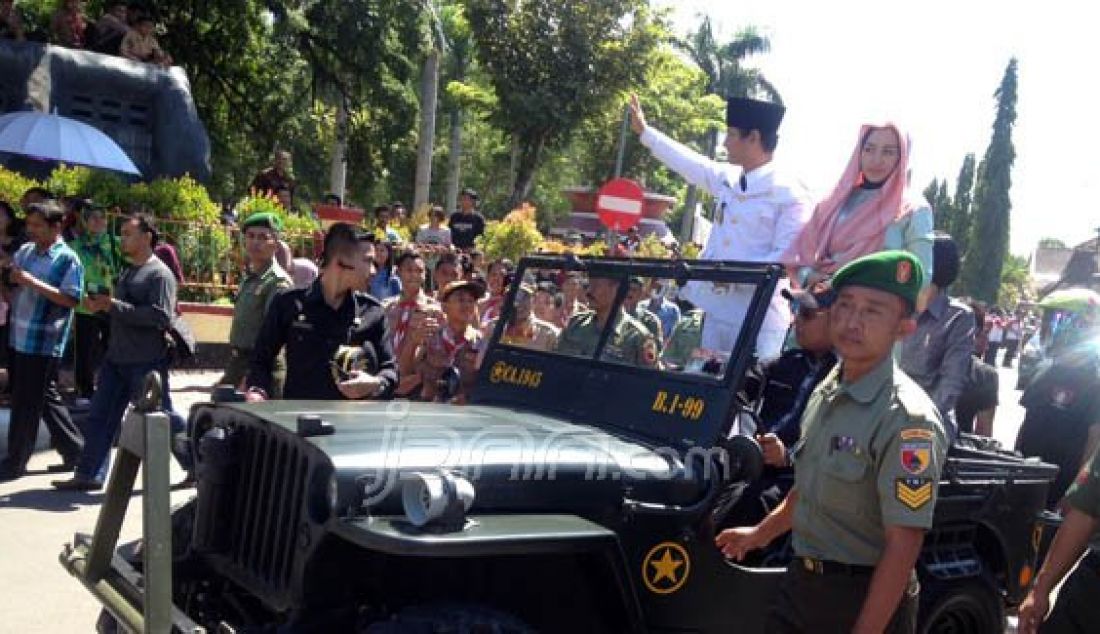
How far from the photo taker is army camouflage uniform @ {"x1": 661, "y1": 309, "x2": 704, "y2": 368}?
3662mm

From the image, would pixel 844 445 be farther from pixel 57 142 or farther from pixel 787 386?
pixel 57 142

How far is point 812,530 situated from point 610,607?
2.15ft

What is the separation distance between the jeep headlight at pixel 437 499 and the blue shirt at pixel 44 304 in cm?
477

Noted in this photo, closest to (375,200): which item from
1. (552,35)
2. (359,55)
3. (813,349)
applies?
(552,35)

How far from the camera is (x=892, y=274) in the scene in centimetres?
262

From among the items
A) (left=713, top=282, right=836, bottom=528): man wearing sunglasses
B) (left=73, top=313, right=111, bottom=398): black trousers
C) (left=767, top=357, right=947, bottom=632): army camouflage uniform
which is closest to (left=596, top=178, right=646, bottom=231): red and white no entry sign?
(left=73, top=313, right=111, bottom=398): black trousers

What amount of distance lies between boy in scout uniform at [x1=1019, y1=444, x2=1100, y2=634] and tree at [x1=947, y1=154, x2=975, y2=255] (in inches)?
2601

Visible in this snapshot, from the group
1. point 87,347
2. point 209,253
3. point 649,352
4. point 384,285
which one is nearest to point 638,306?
point 649,352

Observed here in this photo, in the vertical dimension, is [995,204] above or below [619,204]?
above

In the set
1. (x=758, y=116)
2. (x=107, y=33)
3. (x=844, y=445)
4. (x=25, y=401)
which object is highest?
(x=107, y=33)

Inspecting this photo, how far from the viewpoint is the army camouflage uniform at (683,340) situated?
12.0ft

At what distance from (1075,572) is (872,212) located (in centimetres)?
190

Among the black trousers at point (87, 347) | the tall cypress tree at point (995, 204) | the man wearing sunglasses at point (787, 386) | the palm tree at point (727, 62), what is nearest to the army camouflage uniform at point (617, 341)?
the man wearing sunglasses at point (787, 386)

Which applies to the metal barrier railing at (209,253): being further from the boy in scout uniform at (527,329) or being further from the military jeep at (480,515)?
the military jeep at (480,515)
